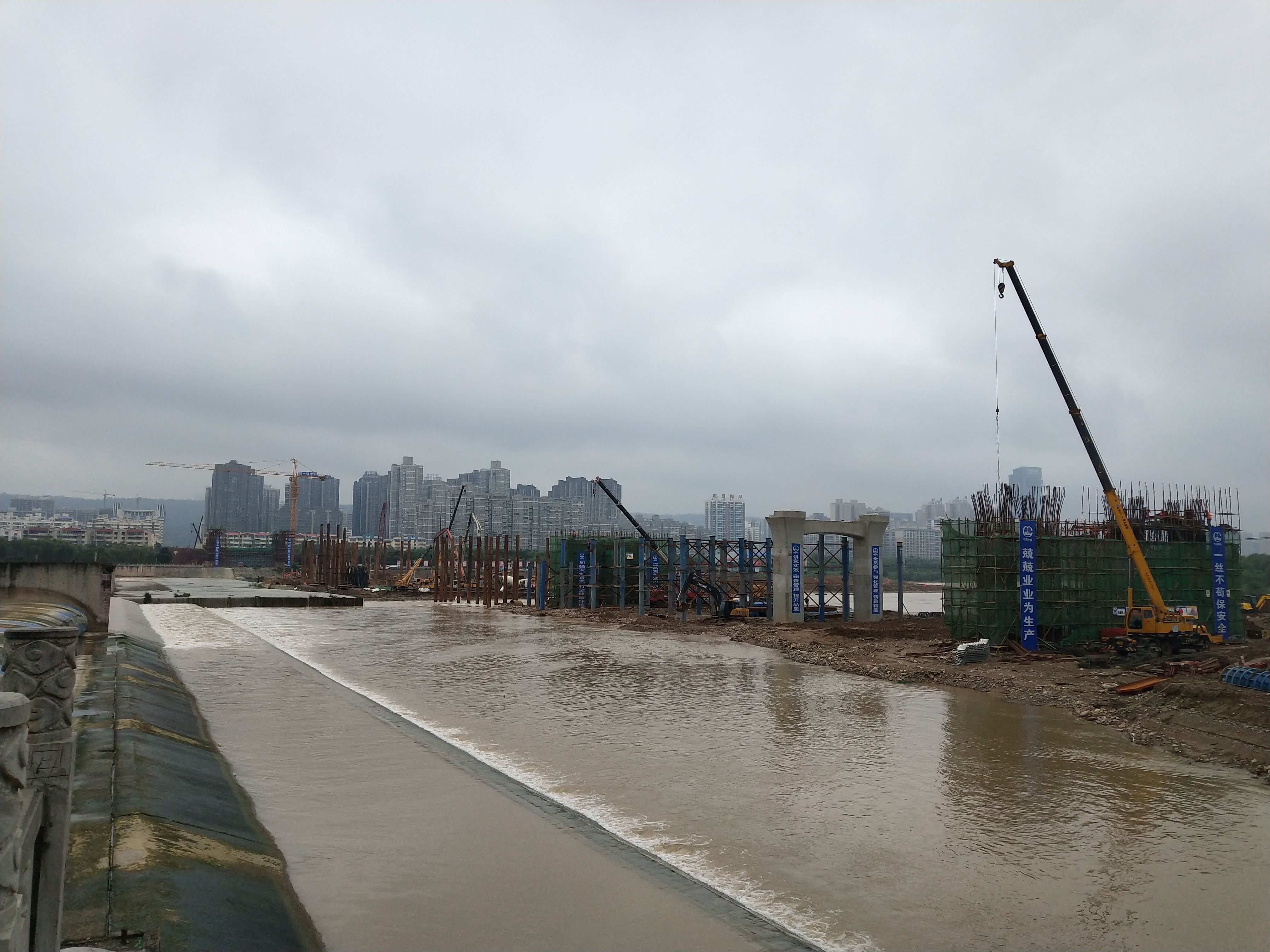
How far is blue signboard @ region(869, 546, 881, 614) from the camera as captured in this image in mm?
32156

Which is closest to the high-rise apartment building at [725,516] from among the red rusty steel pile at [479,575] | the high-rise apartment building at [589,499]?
the high-rise apartment building at [589,499]

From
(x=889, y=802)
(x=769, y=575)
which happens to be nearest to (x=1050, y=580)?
(x=769, y=575)

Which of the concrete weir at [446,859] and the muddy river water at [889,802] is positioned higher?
the concrete weir at [446,859]

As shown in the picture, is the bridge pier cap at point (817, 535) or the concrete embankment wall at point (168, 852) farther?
the bridge pier cap at point (817, 535)

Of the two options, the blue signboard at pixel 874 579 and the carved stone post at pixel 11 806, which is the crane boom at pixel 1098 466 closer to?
the blue signboard at pixel 874 579

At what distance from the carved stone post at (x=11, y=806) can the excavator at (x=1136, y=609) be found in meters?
22.8

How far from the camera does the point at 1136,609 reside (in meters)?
20.9

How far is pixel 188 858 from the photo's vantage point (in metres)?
5.56

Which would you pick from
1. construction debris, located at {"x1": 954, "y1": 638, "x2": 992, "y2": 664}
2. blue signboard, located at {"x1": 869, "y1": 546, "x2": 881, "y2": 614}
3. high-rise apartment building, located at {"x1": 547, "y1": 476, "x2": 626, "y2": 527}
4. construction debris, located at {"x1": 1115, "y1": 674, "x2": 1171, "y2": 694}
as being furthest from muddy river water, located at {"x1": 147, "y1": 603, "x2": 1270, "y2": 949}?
high-rise apartment building, located at {"x1": 547, "y1": 476, "x2": 626, "y2": 527}

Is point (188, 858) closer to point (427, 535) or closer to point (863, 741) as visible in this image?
point (863, 741)

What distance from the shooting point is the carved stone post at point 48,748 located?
3.04 metres

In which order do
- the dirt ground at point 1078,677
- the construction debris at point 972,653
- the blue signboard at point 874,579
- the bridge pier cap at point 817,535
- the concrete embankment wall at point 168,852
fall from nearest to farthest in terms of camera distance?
the concrete embankment wall at point 168,852 < the dirt ground at point 1078,677 < the construction debris at point 972,653 < the bridge pier cap at point 817,535 < the blue signboard at point 874,579

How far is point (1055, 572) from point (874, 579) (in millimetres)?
10564

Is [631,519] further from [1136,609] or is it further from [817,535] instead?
[1136,609]
